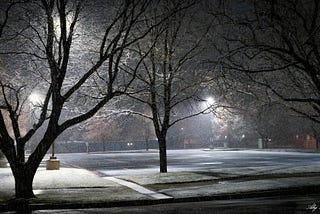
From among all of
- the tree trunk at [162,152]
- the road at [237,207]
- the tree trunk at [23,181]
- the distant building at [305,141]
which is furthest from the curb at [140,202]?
the distant building at [305,141]

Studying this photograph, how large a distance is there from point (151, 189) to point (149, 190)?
34 centimetres

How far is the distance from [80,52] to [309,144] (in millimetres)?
53266

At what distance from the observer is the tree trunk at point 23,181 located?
49.2 feet

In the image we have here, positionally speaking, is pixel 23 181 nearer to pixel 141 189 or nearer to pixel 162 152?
pixel 141 189

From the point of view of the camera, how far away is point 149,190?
55.5 ft

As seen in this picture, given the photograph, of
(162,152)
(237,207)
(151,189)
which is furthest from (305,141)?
(237,207)

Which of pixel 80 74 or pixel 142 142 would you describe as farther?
pixel 142 142

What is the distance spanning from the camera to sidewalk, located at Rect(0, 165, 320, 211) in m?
14.1

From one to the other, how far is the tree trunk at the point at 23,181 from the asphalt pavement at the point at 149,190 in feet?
1.36

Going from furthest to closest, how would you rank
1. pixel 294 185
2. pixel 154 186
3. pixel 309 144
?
1. pixel 309 144
2. pixel 154 186
3. pixel 294 185

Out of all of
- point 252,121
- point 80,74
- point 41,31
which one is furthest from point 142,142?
point 41,31

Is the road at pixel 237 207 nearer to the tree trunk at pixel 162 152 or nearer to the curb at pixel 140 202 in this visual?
the curb at pixel 140 202

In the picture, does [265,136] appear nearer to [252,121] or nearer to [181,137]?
[252,121]

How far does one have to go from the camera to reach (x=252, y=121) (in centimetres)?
7381
